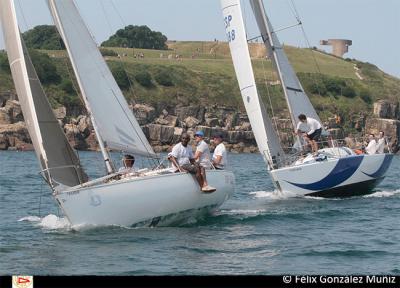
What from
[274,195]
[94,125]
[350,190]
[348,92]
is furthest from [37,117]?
[348,92]

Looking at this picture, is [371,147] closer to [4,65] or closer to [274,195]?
[274,195]

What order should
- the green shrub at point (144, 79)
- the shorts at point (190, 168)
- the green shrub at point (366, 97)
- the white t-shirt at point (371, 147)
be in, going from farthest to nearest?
the green shrub at point (366, 97) → the green shrub at point (144, 79) → the white t-shirt at point (371, 147) → the shorts at point (190, 168)

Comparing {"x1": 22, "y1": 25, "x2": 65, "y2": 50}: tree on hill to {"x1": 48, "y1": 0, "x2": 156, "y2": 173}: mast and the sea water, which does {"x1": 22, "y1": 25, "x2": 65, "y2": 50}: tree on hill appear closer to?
the sea water

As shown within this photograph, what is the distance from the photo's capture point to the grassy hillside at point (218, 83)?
3270 inches

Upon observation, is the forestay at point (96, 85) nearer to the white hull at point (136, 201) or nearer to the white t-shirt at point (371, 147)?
the white hull at point (136, 201)

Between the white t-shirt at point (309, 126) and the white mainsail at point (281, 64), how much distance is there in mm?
1623

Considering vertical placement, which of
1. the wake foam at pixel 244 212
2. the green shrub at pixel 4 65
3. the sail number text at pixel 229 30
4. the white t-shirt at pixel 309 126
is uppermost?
the green shrub at pixel 4 65

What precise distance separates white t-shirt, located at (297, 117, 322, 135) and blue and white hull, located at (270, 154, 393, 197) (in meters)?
1.35

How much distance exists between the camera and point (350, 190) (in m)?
26.3

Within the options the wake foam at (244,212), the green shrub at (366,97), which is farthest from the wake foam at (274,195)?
the green shrub at (366,97)

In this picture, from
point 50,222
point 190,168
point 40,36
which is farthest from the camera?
point 40,36

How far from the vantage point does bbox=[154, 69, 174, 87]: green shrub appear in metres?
88.4

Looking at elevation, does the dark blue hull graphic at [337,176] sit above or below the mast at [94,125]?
below

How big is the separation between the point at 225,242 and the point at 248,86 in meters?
10.8
